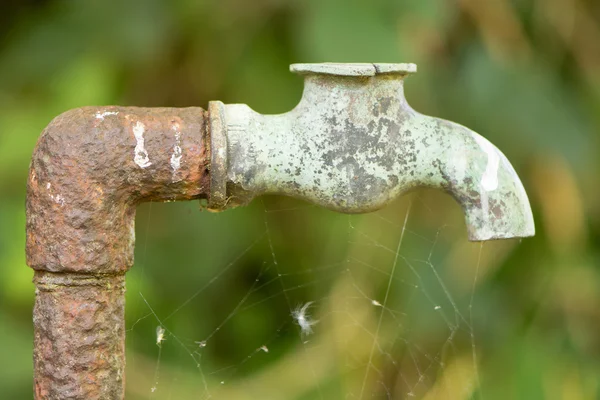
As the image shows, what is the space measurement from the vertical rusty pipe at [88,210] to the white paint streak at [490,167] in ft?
0.86

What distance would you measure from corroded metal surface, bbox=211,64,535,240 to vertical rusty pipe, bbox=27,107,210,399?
46 mm

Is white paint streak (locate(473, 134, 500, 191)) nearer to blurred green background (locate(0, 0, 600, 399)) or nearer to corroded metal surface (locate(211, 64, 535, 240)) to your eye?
corroded metal surface (locate(211, 64, 535, 240))

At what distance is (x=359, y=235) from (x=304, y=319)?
0.21 meters

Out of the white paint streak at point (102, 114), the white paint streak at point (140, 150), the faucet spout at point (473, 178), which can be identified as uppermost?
the white paint streak at point (102, 114)

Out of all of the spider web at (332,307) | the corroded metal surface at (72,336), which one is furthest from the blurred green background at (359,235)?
the corroded metal surface at (72,336)

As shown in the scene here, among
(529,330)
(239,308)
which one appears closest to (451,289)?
(529,330)

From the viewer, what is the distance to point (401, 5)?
1443 mm

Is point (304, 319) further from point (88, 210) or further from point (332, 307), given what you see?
point (88, 210)

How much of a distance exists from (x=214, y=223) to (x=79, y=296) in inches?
36.5

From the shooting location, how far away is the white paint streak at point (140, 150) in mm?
712

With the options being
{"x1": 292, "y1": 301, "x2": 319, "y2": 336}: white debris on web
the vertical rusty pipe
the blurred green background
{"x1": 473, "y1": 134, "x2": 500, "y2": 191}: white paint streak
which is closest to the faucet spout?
{"x1": 473, "y1": 134, "x2": 500, "y2": 191}: white paint streak

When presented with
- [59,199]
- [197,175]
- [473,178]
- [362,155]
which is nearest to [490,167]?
[473,178]

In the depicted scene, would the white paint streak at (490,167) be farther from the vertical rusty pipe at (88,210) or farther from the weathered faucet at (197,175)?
the vertical rusty pipe at (88,210)

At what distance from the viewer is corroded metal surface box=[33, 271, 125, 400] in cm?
71
